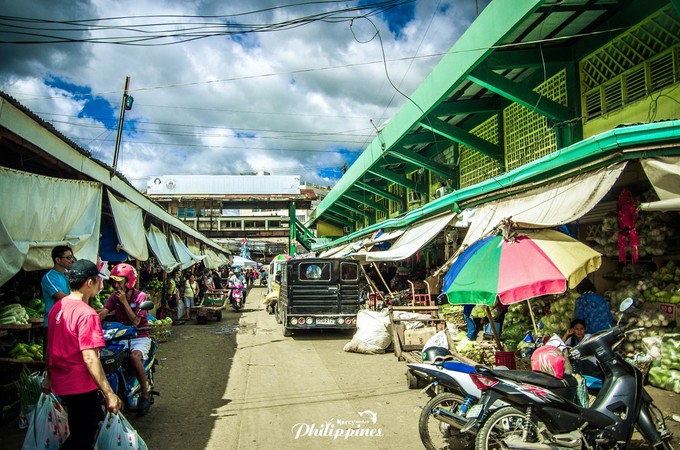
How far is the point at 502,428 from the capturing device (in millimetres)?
3973

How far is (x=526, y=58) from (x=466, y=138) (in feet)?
10.2

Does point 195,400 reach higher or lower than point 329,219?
lower

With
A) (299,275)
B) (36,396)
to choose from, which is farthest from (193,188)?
(36,396)

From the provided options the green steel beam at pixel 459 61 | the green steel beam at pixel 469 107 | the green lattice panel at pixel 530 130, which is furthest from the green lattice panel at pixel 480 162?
the green steel beam at pixel 459 61

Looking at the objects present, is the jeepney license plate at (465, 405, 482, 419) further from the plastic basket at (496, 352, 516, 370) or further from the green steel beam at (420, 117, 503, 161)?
the green steel beam at (420, 117, 503, 161)

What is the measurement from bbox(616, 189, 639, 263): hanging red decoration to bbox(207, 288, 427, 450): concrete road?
11.8 ft

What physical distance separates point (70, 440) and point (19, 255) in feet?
8.91

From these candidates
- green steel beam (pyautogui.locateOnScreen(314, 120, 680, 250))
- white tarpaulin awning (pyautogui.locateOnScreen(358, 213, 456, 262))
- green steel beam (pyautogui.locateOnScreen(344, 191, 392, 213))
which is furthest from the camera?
green steel beam (pyautogui.locateOnScreen(344, 191, 392, 213))

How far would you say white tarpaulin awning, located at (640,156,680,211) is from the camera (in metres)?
4.83

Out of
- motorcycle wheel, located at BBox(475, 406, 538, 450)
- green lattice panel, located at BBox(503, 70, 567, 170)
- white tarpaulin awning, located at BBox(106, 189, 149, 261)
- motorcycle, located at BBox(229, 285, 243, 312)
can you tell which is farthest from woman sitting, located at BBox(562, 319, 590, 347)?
motorcycle, located at BBox(229, 285, 243, 312)

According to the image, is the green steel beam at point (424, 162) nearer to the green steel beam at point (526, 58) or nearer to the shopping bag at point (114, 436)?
the green steel beam at point (526, 58)

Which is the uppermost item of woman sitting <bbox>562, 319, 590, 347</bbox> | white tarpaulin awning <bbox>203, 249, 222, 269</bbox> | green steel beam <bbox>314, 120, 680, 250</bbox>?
green steel beam <bbox>314, 120, 680, 250</bbox>

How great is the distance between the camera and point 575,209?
5.47 m

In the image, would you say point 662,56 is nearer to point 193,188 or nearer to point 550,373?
point 550,373
